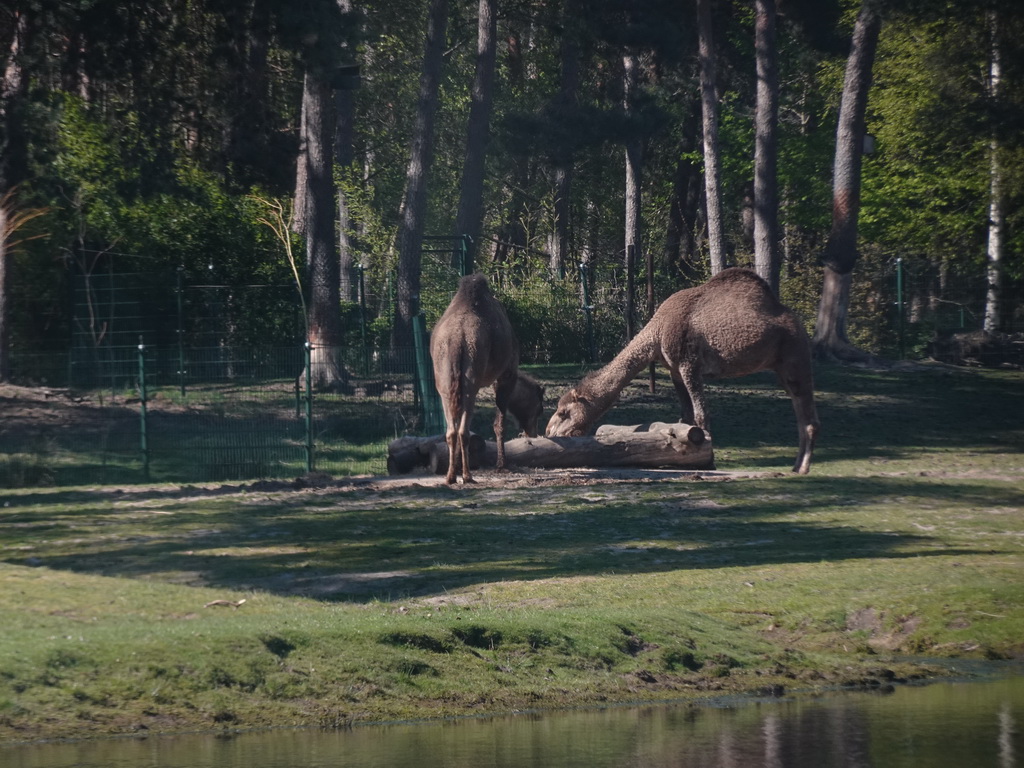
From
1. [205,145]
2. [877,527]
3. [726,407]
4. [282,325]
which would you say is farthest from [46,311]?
[877,527]

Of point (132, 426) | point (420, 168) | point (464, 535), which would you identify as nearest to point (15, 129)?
point (132, 426)

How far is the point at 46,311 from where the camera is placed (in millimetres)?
28016

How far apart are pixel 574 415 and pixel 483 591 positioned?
968 centimetres

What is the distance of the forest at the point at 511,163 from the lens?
20578mm

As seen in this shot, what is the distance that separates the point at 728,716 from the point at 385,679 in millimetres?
2305

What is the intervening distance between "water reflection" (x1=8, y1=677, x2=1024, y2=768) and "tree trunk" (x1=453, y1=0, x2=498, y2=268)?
1117 inches

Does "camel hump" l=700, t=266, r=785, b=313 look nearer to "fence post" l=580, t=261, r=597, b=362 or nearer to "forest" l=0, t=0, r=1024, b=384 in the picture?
"forest" l=0, t=0, r=1024, b=384

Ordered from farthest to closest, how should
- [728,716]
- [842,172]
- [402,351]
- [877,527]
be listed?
1. [842,172]
2. [402,351]
3. [877,527]
4. [728,716]

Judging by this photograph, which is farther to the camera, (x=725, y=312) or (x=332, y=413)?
(x=332, y=413)

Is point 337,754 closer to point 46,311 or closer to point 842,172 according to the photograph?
point 46,311

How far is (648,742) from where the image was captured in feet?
28.1

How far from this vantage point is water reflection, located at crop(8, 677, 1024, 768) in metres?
8.05

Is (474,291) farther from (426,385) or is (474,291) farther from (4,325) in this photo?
(4,325)

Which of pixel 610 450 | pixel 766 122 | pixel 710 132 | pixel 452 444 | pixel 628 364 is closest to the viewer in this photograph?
pixel 452 444
